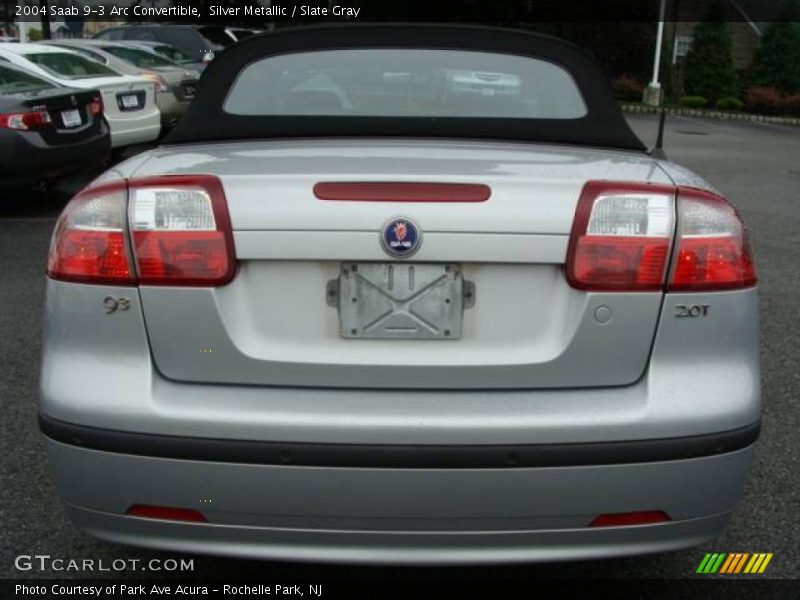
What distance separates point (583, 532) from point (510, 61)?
177 cm

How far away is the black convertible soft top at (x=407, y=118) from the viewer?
2.85 metres

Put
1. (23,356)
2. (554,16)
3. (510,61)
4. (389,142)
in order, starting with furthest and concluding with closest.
Answer: (554,16), (23,356), (510,61), (389,142)

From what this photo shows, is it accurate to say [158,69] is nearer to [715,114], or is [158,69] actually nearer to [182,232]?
[182,232]

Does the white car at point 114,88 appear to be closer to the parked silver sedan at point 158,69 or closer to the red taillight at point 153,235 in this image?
the parked silver sedan at point 158,69

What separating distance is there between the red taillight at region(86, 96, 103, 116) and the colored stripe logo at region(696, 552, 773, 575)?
799 centimetres

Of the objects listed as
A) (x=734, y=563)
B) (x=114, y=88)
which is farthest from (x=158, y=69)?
(x=734, y=563)

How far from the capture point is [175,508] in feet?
7.28

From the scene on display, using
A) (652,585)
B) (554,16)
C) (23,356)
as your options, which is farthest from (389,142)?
(554,16)

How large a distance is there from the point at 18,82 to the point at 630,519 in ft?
27.5

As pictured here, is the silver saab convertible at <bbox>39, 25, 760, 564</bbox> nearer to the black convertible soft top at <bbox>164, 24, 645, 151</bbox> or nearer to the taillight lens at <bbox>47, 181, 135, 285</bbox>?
the taillight lens at <bbox>47, 181, 135, 285</bbox>

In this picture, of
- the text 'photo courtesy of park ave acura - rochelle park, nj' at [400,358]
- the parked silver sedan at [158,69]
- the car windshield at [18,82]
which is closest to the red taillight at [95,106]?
the car windshield at [18,82]

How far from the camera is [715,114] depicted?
2642 cm

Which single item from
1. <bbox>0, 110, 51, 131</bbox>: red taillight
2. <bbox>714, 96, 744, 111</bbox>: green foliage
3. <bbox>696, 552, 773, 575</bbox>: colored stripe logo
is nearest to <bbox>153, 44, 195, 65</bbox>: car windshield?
<bbox>0, 110, 51, 131</bbox>: red taillight

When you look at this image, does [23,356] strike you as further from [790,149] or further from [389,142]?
[790,149]
